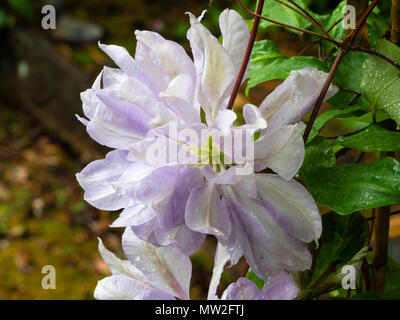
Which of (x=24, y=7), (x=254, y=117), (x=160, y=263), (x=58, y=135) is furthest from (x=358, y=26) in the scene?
(x=24, y=7)

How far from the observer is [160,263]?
42cm

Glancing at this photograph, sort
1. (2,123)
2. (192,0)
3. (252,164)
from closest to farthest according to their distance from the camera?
(252,164) < (2,123) < (192,0)

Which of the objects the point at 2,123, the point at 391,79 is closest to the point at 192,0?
the point at 2,123

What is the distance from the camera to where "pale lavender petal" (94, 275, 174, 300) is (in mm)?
419

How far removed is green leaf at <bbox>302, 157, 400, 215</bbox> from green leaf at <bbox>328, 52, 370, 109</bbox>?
0.09 meters

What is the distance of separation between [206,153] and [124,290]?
0.14 m

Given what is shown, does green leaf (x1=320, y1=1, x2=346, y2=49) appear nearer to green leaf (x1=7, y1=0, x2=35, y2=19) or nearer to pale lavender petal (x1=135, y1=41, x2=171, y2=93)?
pale lavender petal (x1=135, y1=41, x2=171, y2=93)

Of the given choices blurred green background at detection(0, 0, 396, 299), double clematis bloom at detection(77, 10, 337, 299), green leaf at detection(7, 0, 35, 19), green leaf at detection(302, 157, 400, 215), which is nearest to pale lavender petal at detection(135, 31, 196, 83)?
double clematis bloom at detection(77, 10, 337, 299)

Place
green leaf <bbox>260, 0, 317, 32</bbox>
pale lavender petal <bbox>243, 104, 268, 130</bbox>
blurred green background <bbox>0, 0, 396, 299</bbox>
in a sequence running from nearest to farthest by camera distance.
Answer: pale lavender petal <bbox>243, 104, 268, 130</bbox>, green leaf <bbox>260, 0, 317, 32</bbox>, blurred green background <bbox>0, 0, 396, 299</bbox>

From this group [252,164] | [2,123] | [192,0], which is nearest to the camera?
[252,164]

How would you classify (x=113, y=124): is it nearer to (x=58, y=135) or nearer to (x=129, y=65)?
(x=129, y=65)
